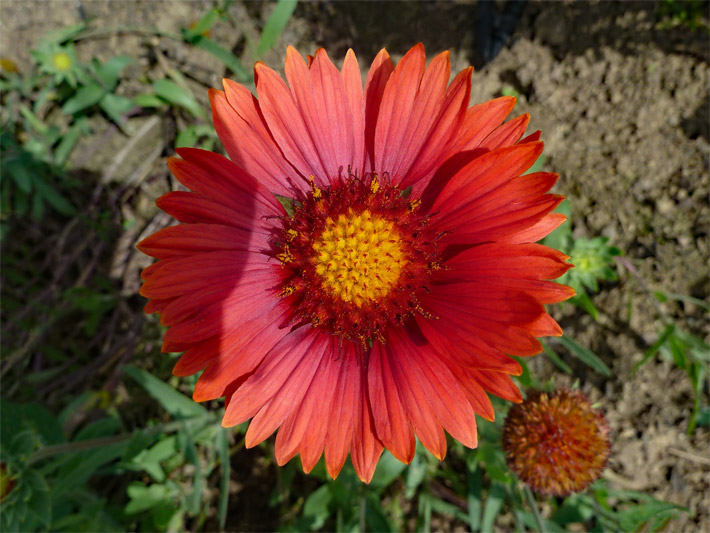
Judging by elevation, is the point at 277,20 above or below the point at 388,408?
above

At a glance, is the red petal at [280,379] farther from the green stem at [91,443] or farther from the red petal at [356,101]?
the green stem at [91,443]

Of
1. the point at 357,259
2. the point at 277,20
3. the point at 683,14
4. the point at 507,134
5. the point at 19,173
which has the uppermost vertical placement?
the point at 683,14

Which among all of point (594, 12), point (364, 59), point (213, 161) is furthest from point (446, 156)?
point (594, 12)

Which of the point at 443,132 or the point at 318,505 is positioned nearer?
the point at 443,132

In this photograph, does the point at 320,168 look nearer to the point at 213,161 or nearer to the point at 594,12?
the point at 213,161

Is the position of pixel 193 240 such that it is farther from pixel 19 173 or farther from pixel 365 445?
pixel 19 173

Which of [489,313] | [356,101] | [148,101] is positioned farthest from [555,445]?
[148,101]

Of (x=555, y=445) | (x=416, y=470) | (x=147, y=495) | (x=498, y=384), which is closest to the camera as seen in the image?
(x=498, y=384)
